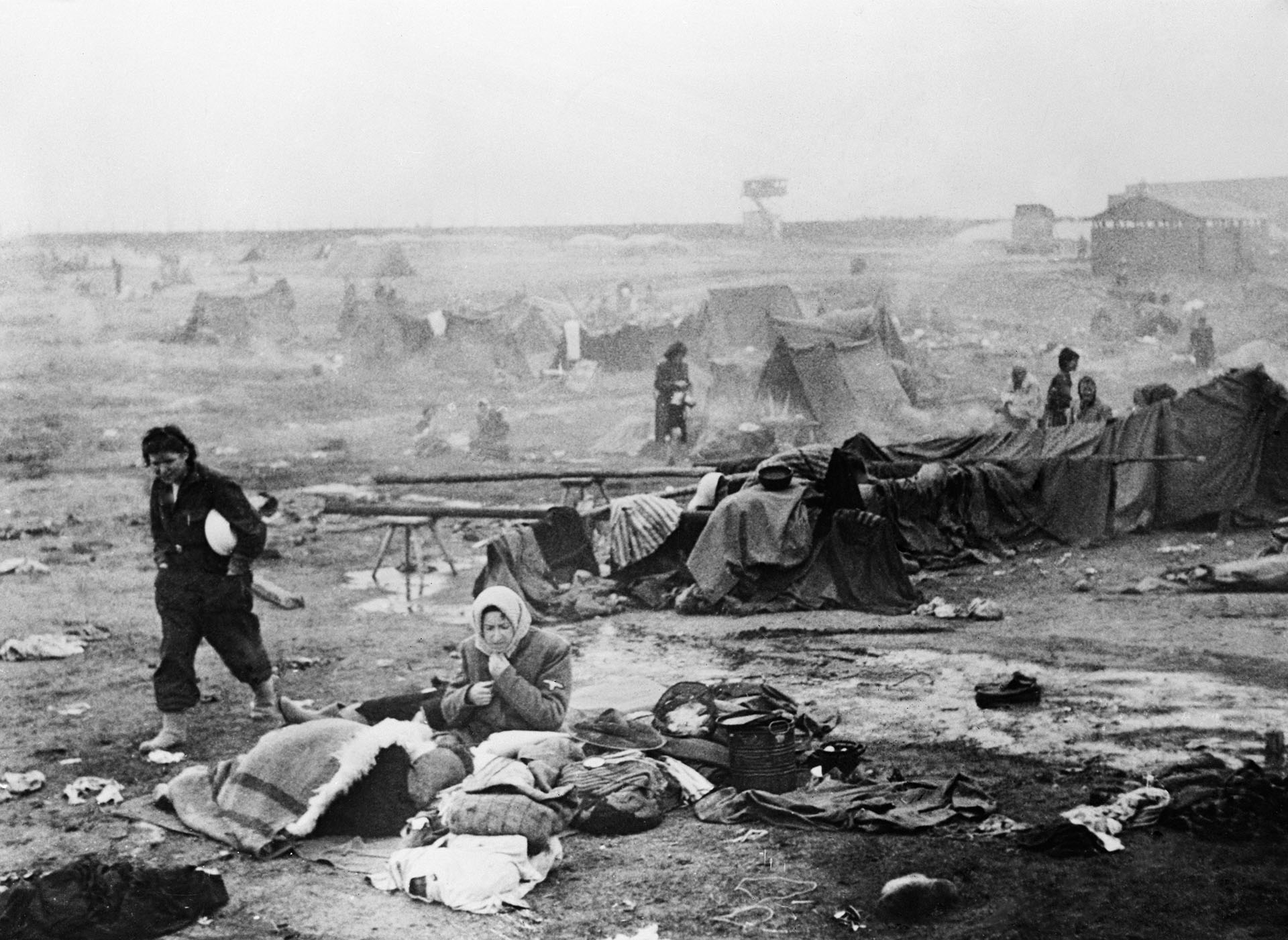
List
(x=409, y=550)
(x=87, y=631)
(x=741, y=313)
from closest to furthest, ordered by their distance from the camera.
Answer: (x=87, y=631) → (x=409, y=550) → (x=741, y=313)

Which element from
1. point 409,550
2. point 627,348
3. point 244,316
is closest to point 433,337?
point 244,316

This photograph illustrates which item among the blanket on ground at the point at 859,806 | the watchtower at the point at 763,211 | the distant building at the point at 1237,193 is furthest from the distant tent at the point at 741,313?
the blanket on ground at the point at 859,806

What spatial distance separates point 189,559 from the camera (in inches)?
224

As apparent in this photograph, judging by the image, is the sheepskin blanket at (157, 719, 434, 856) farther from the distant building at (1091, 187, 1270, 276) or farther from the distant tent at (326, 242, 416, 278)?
the distant building at (1091, 187, 1270, 276)

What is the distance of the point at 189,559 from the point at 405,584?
9.94ft

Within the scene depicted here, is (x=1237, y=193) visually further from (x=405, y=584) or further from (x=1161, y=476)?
(x=405, y=584)

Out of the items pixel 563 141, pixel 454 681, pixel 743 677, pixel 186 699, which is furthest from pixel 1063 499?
pixel 186 699

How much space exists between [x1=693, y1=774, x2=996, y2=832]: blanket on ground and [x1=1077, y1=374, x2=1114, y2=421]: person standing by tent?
18.2 feet

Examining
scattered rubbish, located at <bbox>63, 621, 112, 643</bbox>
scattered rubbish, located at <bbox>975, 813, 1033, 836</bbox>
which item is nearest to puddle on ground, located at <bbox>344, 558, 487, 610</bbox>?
scattered rubbish, located at <bbox>63, 621, 112, 643</bbox>

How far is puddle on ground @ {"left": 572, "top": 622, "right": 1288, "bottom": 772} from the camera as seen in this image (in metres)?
5.50

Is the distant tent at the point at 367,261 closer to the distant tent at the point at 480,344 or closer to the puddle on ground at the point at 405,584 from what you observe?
the distant tent at the point at 480,344

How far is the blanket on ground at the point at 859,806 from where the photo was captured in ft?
15.6

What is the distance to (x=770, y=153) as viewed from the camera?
1152 cm

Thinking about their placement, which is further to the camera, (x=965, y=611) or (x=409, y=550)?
(x=409, y=550)
